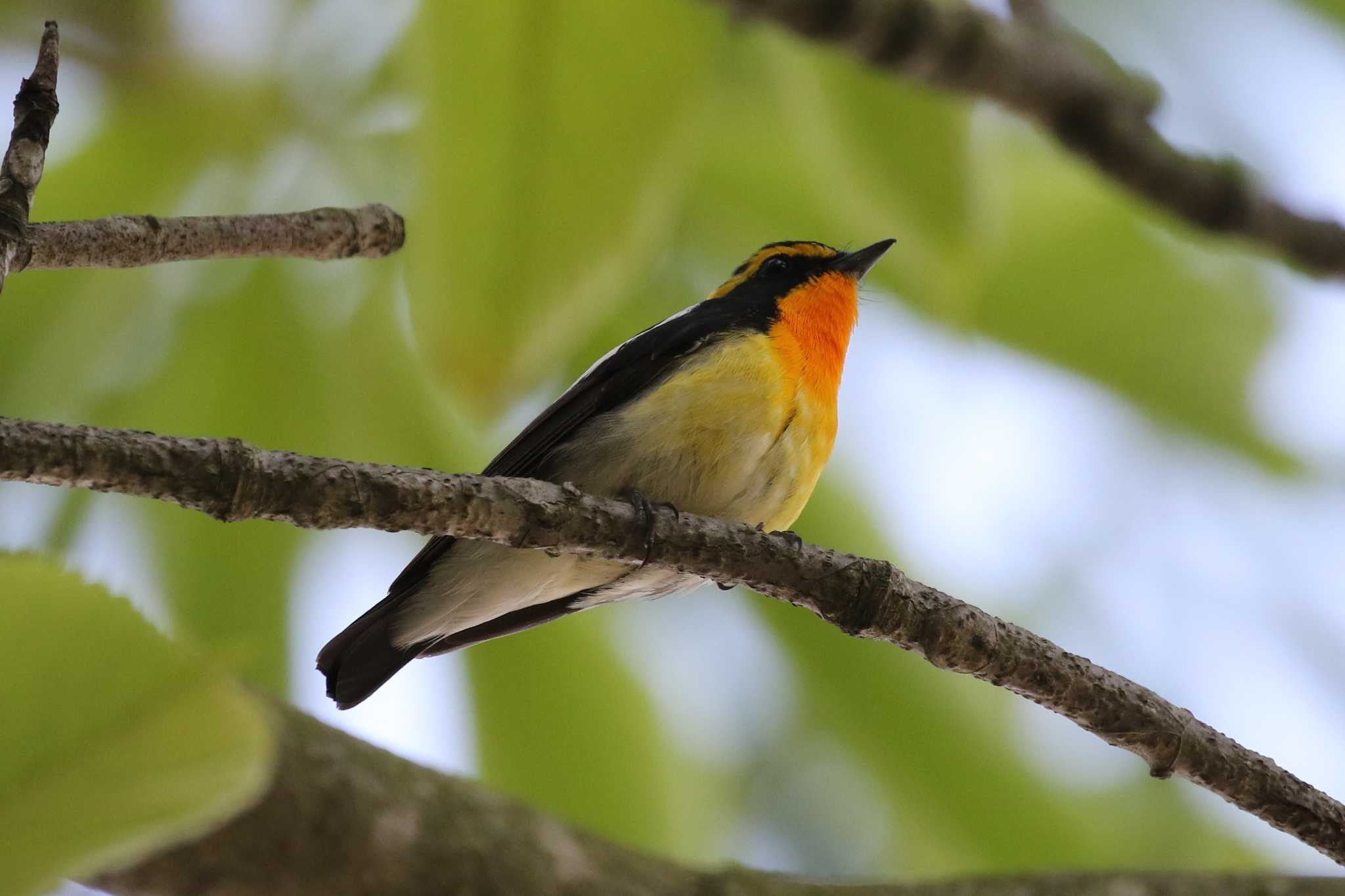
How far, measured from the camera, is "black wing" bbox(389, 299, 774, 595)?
3.16 metres

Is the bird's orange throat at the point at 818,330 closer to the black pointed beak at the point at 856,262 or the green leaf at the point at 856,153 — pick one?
the black pointed beak at the point at 856,262

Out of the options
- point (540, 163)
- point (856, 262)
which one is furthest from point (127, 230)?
point (856, 262)

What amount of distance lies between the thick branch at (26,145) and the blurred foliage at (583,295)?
479 millimetres

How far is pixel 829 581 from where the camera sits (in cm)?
208

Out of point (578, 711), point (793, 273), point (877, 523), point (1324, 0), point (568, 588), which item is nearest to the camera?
point (1324, 0)

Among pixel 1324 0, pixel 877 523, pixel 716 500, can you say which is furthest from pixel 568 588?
pixel 1324 0

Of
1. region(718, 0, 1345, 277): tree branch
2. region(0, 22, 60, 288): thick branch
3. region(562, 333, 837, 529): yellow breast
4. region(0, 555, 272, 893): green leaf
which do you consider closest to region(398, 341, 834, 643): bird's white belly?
region(562, 333, 837, 529): yellow breast

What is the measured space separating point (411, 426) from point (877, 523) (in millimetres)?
932

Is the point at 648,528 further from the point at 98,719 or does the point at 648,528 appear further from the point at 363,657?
the point at 363,657

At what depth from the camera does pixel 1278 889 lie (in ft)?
7.33

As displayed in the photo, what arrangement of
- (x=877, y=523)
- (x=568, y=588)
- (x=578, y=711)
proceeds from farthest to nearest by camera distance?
(x=568, y=588) < (x=877, y=523) < (x=578, y=711)

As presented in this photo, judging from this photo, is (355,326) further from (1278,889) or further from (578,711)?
(1278,889)

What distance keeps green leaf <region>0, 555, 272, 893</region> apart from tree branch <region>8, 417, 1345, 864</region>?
460 mm

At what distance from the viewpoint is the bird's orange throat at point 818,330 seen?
3402mm
